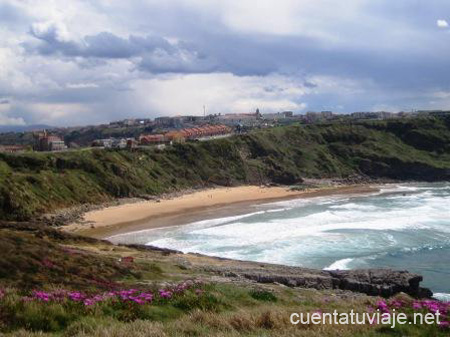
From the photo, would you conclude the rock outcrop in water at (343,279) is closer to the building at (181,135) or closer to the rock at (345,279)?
the rock at (345,279)

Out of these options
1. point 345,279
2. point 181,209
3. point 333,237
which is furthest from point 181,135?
point 345,279

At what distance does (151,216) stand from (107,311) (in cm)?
4461

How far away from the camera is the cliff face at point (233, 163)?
5503 centimetres

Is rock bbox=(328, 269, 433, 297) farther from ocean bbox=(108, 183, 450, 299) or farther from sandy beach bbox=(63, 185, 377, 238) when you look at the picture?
sandy beach bbox=(63, 185, 377, 238)

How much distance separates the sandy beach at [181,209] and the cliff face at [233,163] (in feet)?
12.4

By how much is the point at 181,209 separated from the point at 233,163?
100ft

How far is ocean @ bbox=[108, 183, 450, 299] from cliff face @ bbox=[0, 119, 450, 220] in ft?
48.1

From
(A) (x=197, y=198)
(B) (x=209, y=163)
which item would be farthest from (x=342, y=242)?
(B) (x=209, y=163)

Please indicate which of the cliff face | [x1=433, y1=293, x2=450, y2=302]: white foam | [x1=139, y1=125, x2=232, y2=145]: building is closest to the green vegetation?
[x1=433, y1=293, x2=450, y2=302]: white foam

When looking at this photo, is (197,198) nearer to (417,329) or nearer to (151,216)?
(151,216)

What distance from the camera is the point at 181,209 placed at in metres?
58.6

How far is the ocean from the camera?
33.0m

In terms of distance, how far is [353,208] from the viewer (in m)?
60.4

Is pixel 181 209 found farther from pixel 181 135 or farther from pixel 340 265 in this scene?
pixel 181 135
